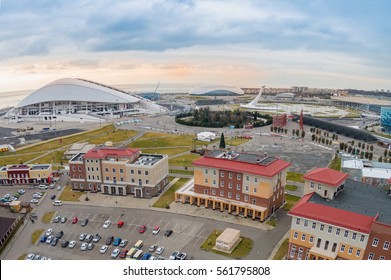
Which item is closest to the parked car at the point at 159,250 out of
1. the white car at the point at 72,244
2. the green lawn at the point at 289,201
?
the white car at the point at 72,244

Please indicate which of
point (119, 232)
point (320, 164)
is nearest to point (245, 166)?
point (119, 232)

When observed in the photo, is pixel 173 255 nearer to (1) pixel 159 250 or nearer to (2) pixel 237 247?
(1) pixel 159 250

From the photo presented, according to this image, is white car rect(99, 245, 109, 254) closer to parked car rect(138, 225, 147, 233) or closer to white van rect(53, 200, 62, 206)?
parked car rect(138, 225, 147, 233)

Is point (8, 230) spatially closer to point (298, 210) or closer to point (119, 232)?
point (119, 232)

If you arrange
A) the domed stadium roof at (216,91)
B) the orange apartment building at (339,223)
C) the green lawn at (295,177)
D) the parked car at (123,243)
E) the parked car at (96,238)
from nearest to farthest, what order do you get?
1. the orange apartment building at (339,223)
2. the parked car at (123,243)
3. the parked car at (96,238)
4. the green lawn at (295,177)
5. the domed stadium roof at (216,91)

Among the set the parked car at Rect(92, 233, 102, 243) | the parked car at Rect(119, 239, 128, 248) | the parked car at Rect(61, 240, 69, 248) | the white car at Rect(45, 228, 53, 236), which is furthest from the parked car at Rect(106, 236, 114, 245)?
the white car at Rect(45, 228, 53, 236)

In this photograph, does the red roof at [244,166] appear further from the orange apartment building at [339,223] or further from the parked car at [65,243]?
the parked car at [65,243]

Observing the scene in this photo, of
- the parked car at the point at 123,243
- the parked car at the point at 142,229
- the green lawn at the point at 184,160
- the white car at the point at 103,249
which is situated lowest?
the white car at the point at 103,249
